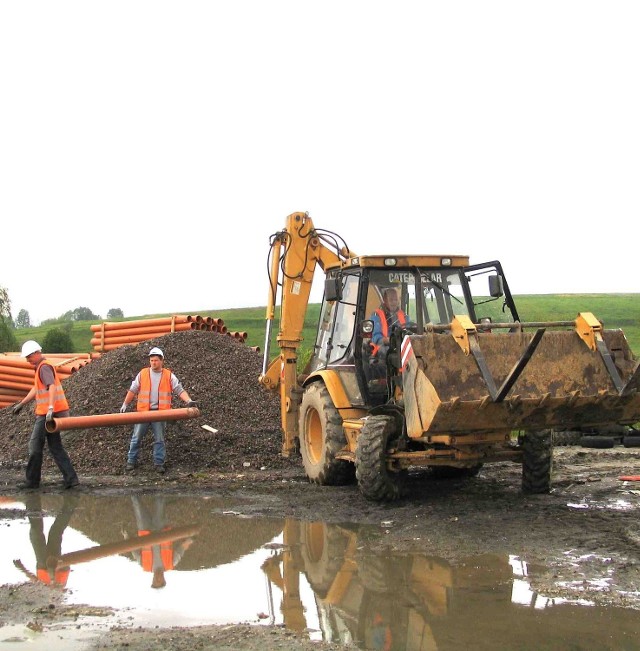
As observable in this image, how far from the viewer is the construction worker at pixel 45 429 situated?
1114 cm

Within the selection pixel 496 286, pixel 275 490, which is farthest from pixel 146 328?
pixel 496 286

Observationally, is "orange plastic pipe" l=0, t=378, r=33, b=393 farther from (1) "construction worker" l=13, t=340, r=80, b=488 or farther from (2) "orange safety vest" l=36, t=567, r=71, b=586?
(2) "orange safety vest" l=36, t=567, r=71, b=586

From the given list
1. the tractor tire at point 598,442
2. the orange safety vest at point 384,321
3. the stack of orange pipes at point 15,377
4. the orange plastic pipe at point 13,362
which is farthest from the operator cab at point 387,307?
the orange plastic pipe at point 13,362

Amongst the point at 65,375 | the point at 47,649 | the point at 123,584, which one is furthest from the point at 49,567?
the point at 65,375

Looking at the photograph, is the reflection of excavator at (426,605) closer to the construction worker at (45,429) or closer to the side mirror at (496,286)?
the side mirror at (496,286)

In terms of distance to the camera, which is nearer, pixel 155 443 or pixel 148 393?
pixel 155 443

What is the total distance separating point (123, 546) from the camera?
321 inches

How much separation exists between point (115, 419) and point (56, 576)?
4.65 metres

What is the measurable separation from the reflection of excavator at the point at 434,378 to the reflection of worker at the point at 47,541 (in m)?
2.83

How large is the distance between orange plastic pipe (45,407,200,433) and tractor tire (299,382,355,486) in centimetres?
183

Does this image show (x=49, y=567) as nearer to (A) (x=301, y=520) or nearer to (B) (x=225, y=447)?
(A) (x=301, y=520)

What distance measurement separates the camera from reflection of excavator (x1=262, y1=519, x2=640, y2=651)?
5328 mm

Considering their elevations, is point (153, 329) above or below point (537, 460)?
above

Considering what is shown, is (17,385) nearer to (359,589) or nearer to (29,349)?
(29,349)
